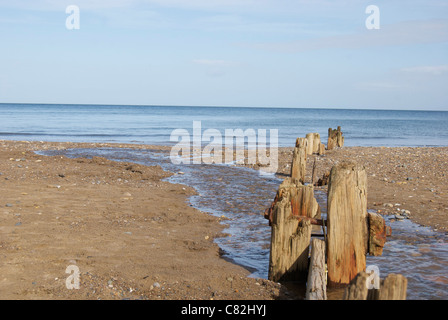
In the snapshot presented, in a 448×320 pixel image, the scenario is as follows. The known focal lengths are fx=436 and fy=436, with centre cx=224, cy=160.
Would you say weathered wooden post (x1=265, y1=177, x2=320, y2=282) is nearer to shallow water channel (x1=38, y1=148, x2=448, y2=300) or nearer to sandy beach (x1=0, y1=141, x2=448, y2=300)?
sandy beach (x1=0, y1=141, x2=448, y2=300)

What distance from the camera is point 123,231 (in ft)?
25.8

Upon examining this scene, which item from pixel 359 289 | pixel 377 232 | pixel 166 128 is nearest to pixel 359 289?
pixel 359 289

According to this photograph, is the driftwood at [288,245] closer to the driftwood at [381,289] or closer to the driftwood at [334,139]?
the driftwood at [381,289]

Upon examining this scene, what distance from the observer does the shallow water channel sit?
6324mm

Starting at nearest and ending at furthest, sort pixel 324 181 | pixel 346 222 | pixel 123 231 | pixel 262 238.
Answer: pixel 346 222 → pixel 123 231 → pixel 262 238 → pixel 324 181

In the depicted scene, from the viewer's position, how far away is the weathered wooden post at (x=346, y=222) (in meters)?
5.29

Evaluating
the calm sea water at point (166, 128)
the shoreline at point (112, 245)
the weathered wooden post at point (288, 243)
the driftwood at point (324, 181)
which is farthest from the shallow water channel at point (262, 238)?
the calm sea water at point (166, 128)

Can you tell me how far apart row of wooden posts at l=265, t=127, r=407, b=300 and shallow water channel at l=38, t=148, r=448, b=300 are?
0.74 metres

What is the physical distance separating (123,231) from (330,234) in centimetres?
398

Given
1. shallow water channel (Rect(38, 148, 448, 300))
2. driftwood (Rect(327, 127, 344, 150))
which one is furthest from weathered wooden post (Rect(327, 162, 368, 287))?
driftwood (Rect(327, 127, 344, 150))

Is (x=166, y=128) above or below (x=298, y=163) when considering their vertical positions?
above

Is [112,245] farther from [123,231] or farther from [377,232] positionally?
[377,232]

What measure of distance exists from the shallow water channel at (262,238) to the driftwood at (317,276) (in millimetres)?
1203

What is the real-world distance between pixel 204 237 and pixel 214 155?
1391cm
